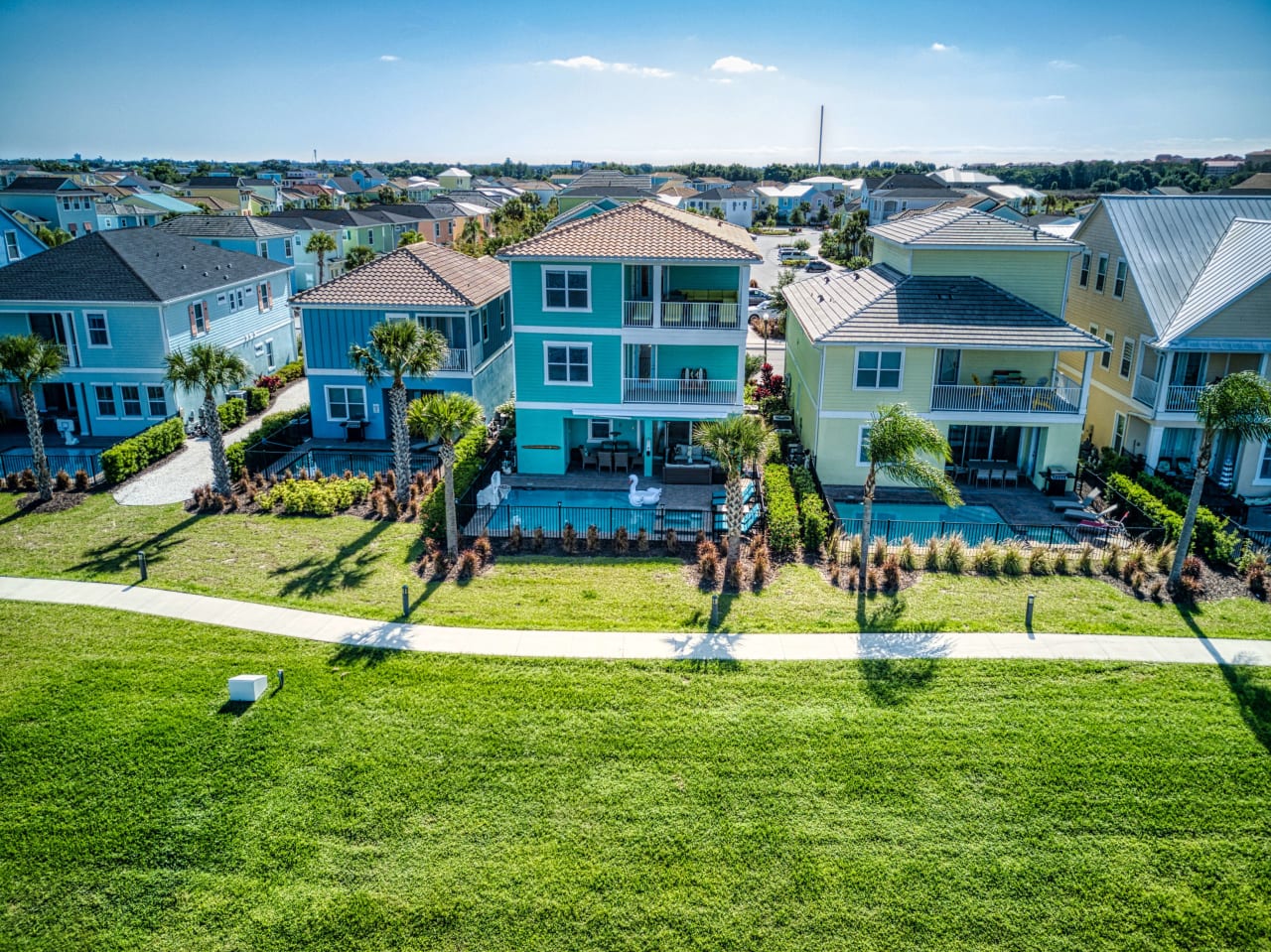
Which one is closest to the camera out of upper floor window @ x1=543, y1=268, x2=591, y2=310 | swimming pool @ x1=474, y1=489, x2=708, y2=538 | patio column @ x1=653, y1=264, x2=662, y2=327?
swimming pool @ x1=474, y1=489, x2=708, y2=538

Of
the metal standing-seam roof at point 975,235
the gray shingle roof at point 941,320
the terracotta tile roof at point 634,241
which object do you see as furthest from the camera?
the metal standing-seam roof at point 975,235

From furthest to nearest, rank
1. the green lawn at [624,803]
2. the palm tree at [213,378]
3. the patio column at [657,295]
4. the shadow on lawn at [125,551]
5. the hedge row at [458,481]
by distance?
the patio column at [657,295] → the palm tree at [213,378] → the hedge row at [458,481] → the shadow on lawn at [125,551] → the green lawn at [624,803]

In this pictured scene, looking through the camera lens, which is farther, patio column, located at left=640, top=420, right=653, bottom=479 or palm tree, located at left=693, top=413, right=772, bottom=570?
patio column, located at left=640, top=420, right=653, bottom=479

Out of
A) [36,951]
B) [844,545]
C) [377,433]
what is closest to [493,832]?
[36,951]

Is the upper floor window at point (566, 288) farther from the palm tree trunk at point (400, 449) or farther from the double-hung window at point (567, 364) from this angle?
the palm tree trunk at point (400, 449)

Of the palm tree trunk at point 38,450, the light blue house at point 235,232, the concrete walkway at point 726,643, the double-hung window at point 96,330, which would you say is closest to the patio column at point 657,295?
the concrete walkway at point 726,643

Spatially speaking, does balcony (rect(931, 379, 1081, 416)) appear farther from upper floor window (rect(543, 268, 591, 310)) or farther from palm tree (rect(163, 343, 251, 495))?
palm tree (rect(163, 343, 251, 495))

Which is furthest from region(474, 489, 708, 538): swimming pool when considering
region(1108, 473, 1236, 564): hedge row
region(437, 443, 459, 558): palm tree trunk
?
region(1108, 473, 1236, 564): hedge row

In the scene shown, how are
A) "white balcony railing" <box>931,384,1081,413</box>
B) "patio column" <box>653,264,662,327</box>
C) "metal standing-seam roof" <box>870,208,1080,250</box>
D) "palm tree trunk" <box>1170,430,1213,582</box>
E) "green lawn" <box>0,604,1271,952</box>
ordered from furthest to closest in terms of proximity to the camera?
"metal standing-seam roof" <box>870,208,1080,250</box>, "white balcony railing" <box>931,384,1081,413</box>, "patio column" <box>653,264,662,327</box>, "palm tree trunk" <box>1170,430,1213,582</box>, "green lawn" <box>0,604,1271,952</box>
